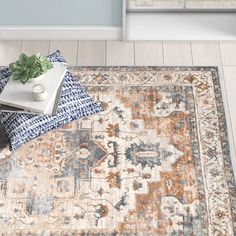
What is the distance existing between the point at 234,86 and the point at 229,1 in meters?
0.69

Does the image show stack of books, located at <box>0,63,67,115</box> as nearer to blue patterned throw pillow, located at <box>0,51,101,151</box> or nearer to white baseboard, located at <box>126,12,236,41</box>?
blue patterned throw pillow, located at <box>0,51,101,151</box>

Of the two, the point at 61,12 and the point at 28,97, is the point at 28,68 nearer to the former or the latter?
the point at 28,97

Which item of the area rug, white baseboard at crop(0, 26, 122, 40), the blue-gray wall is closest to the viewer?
the area rug

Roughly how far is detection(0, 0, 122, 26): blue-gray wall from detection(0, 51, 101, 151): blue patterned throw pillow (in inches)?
18.1

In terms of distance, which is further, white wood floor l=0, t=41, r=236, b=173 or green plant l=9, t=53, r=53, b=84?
white wood floor l=0, t=41, r=236, b=173

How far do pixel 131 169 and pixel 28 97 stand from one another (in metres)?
0.65

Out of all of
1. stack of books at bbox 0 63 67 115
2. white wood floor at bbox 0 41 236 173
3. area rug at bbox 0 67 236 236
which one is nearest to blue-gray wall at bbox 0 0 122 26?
white wood floor at bbox 0 41 236 173

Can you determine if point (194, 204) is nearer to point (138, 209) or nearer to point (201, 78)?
point (138, 209)

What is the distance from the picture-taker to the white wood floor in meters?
3.29

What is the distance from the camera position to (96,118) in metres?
2.98

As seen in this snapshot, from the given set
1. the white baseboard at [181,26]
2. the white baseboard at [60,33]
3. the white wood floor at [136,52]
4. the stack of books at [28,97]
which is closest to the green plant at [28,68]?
the stack of books at [28,97]

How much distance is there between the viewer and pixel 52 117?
108 inches

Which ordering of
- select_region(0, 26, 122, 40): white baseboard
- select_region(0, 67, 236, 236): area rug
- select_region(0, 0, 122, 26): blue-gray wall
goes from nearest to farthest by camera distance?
select_region(0, 67, 236, 236): area rug
select_region(0, 0, 122, 26): blue-gray wall
select_region(0, 26, 122, 40): white baseboard

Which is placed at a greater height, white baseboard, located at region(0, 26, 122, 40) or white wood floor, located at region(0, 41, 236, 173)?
white baseboard, located at region(0, 26, 122, 40)
